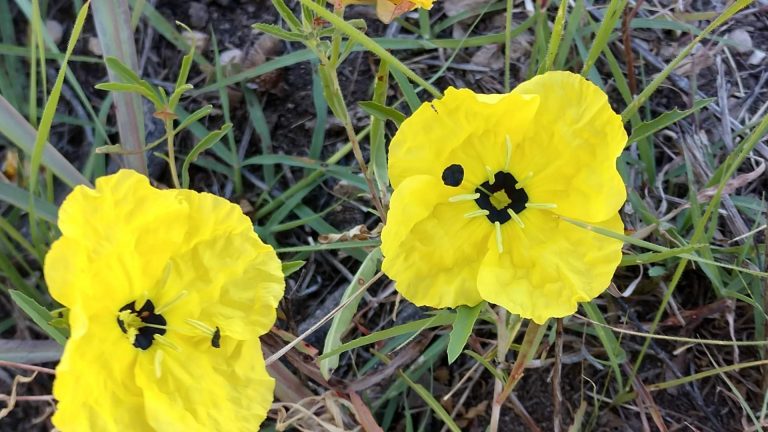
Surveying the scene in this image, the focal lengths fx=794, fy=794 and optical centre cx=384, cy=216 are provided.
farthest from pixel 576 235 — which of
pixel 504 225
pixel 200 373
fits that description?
pixel 200 373

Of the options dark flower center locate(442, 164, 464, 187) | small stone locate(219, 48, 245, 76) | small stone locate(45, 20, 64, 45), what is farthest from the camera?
small stone locate(45, 20, 64, 45)

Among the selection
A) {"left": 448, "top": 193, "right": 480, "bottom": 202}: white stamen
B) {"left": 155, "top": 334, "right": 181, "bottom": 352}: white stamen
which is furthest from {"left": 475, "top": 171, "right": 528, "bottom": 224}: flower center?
{"left": 155, "top": 334, "right": 181, "bottom": 352}: white stamen

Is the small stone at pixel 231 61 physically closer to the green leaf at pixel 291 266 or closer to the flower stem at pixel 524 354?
the green leaf at pixel 291 266

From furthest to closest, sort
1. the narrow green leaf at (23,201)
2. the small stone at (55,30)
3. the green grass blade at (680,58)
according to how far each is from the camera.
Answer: the small stone at (55,30)
the narrow green leaf at (23,201)
the green grass blade at (680,58)

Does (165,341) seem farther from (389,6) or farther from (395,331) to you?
(389,6)

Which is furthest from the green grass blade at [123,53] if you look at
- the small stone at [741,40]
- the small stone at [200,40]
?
the small stone at [741,40]

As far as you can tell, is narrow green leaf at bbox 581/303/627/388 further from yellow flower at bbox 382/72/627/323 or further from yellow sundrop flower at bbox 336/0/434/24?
Answer: yellow sundrop flower at bbox 336/0/434/24
